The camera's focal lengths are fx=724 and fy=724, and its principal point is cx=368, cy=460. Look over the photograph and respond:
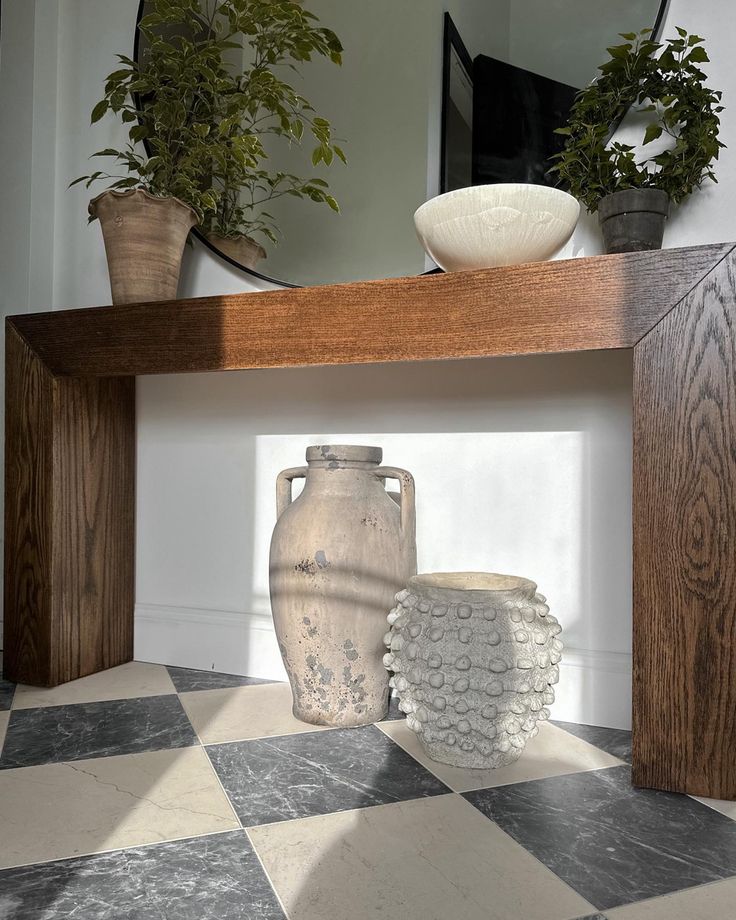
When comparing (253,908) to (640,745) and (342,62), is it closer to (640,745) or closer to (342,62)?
(640,745)

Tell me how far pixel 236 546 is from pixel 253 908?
1.03m

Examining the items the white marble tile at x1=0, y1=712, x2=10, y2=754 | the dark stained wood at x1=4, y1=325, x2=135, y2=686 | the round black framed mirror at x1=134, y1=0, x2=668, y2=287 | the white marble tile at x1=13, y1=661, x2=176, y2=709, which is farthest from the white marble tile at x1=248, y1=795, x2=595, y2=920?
the round black framed mirror at x1=134, y1=0, x2=668, y2=287

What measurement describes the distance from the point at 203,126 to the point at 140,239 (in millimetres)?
287

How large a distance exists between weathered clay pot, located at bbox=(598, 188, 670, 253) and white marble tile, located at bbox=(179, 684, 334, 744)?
1.03 meters

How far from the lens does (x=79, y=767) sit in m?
1.16

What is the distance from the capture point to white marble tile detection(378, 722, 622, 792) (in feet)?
3.70

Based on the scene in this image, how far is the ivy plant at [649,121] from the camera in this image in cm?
125

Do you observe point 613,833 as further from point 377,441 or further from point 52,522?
point 52,522

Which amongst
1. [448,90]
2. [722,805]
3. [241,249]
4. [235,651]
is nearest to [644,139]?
[448,90]

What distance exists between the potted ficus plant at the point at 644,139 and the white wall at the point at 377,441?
0.32 feet

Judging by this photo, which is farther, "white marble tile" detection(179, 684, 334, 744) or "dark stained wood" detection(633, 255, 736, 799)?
"white marble tile" detection(179, 684, 334, 744)

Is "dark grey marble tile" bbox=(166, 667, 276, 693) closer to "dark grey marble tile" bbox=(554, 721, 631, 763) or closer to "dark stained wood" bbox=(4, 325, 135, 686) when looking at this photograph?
"dark stained wood" bbox=(4, 325, 135, 686)

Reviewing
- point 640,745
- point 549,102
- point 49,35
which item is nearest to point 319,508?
point 640,745

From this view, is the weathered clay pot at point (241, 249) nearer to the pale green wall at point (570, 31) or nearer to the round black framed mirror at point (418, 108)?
the round black framed mirror at point (418, 108)
